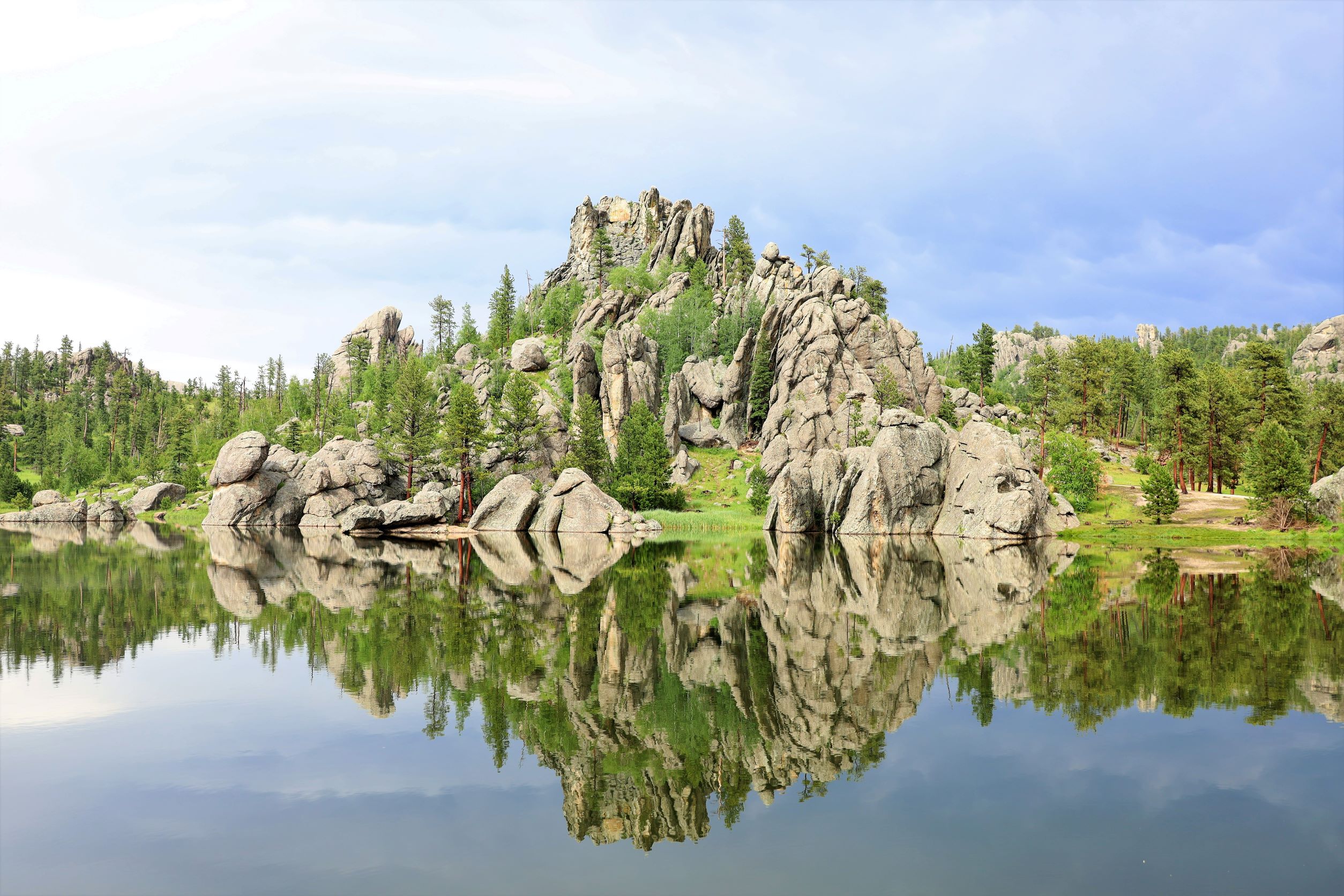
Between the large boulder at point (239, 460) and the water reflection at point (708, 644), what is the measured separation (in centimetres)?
4093

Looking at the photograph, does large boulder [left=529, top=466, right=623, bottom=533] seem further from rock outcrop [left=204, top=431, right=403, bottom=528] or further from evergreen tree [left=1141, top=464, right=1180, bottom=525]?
evergreen tree [left=1141, top=464, right=1180, bottom=525]

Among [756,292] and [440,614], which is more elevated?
[756,292]

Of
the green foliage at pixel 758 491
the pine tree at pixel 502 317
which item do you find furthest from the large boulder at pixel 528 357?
the green foliage at pixel 758 491

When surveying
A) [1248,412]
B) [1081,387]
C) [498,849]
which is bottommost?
[498,849]

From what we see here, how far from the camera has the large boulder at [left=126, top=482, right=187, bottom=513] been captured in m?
109

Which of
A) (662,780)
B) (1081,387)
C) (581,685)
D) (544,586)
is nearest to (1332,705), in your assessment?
(662,780)

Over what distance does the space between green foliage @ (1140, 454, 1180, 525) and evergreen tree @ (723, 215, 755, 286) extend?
8548 centimetres

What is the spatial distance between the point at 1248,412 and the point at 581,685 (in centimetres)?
8807

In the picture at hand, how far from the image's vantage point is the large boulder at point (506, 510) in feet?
256

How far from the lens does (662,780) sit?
11953 mm

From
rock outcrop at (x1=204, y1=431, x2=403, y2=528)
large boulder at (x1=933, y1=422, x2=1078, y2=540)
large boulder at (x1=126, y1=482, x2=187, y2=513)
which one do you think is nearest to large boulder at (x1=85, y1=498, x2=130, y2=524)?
large boulder at (x1=126, y1=482, x2=187, y2=513)

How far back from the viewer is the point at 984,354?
4887 inches

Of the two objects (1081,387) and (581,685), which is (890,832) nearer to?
(581,685)

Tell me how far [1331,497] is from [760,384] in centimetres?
6549
